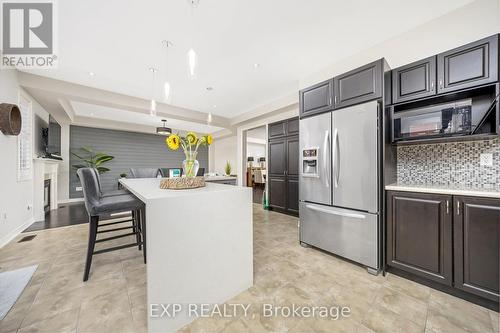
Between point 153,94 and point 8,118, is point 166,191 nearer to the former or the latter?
point 8,118

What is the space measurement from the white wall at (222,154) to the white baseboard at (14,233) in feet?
19.9

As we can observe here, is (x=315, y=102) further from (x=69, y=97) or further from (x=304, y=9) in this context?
(x=69, y=97)

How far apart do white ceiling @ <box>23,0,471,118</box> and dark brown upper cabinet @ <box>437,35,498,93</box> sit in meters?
0.66

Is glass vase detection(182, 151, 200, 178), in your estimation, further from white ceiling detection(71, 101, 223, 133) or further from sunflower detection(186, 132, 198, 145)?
white ceiling detection(71, 101, 223, 133)

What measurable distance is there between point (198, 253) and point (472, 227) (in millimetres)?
2207

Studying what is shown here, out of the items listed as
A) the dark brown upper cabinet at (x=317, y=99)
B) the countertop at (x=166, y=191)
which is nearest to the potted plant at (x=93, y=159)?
the countertop at (x=166, y=191)

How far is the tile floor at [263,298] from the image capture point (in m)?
1.30

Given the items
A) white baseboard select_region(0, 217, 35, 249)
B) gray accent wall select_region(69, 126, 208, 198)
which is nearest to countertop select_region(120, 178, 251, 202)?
white baseboard select_region(0, 217, 35, 249)


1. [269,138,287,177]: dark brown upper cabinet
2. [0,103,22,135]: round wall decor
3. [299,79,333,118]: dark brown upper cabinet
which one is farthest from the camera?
[269,138,287,177]: dark brown upper cabinet

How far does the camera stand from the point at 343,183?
2176mm

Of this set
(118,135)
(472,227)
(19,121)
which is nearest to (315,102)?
(472,227)

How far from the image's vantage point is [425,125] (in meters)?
1.90

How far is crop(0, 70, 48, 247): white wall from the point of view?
263 centimetres

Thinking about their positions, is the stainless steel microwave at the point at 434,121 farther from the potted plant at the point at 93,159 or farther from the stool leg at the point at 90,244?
the potted plant at the point at 93,159
